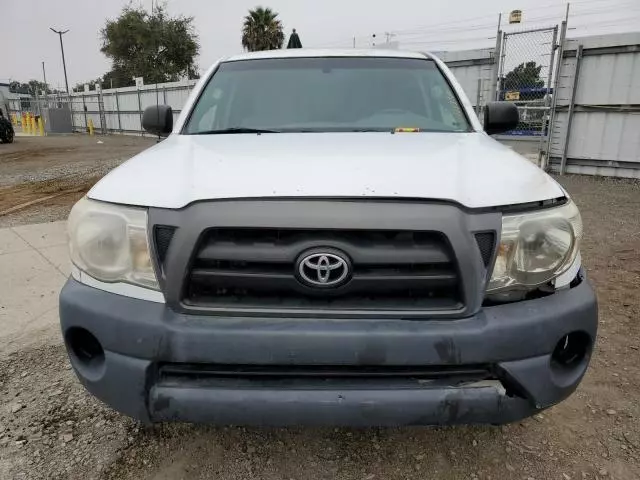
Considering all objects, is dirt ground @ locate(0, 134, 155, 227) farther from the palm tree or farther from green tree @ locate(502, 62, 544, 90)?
the palm tree

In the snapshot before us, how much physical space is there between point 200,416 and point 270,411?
0.24 metres

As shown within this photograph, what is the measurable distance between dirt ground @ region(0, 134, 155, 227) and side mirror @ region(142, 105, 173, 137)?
394 cm

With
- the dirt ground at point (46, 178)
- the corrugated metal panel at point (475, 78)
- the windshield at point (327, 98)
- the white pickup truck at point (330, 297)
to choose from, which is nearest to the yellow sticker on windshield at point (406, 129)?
the windshield at point (327, 98)

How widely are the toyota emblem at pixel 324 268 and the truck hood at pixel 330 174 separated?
0.66 feet

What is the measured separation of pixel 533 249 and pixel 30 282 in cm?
397

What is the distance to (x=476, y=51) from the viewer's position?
10.6 meters

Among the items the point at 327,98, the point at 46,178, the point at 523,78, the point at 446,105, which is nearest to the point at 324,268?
the point at 327,98

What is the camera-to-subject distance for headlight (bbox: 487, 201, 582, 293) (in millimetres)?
1723

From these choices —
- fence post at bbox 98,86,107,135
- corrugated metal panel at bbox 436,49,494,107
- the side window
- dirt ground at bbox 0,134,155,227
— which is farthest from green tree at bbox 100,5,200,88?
the side window

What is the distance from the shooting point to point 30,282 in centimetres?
422

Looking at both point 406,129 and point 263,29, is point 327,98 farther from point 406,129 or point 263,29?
point 263,29

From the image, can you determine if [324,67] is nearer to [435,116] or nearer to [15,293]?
[435,116]

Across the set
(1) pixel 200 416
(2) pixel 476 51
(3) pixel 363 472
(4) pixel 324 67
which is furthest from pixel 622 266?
(2) pixel 476 51

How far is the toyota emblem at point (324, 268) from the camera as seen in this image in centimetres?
165
